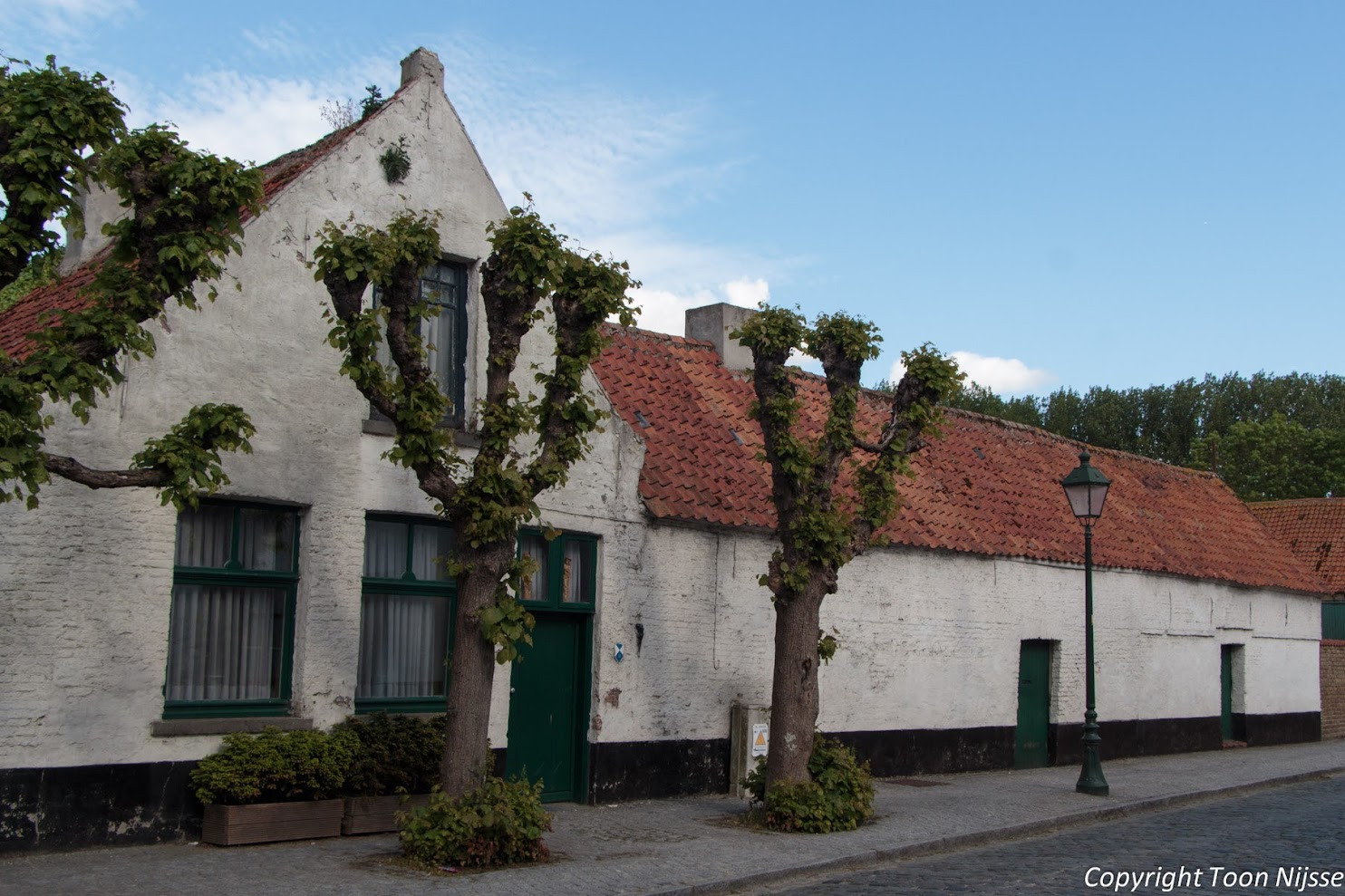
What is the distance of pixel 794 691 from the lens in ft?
41.2

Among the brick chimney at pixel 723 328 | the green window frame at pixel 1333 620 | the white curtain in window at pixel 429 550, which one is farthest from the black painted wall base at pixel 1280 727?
the white curtain in window at pixel 429 550

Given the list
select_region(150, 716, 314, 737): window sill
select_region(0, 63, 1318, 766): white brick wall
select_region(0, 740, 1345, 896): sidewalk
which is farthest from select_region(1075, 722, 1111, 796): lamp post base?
select_region(150, 716, 314, 737): window sill

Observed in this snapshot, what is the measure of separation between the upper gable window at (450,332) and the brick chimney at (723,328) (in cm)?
633

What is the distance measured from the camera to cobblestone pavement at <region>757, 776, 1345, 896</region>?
967cm

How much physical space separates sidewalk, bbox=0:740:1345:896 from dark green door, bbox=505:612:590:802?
44 cm

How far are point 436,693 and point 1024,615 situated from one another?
33.7 feet

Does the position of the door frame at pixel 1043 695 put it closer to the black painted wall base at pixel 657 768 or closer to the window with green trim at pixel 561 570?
the black painted wall base at pixel 657 768

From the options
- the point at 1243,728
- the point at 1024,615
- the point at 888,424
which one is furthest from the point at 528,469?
the point at 1243,728

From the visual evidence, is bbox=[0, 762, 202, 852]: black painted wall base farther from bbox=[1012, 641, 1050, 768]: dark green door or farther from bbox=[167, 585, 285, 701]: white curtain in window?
bbox=[1012, 641, 1050, 768]: dark green door

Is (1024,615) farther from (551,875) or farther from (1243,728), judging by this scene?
(551,875)

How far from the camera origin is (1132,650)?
22.0 metres

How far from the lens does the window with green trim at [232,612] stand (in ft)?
36.2

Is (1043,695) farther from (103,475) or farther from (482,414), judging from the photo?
(103,475)

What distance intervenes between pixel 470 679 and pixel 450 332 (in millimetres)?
4380
